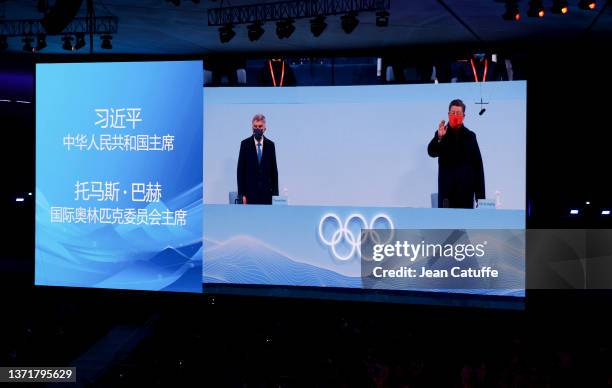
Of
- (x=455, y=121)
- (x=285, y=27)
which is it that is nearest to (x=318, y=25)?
(x=285, y=27)

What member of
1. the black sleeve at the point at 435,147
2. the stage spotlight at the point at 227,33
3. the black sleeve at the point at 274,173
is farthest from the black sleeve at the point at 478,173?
the stage spotlight at the point at 227,33

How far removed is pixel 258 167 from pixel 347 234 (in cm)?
148

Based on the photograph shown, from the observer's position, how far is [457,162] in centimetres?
905

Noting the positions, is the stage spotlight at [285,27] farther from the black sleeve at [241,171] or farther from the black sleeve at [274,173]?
the black sleeve at [241,171]

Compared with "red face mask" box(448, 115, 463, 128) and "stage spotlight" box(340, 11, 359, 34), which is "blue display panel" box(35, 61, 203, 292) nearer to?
"stage spotlight" box(340, 11, 359, 34)

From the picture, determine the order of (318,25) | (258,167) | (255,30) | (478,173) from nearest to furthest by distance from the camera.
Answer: (318,25) < (255,30) < (478,173) < (258,167)

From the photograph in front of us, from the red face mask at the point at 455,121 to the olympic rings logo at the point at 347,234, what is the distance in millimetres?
1422

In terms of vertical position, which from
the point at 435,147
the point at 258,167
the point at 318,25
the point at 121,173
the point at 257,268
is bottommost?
the point at 257,268

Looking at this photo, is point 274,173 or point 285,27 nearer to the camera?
point 285,27

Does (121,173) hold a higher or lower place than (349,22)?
lower

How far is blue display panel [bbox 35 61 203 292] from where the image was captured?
21.1 feet

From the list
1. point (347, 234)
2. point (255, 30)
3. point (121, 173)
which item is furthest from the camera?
point (347, 234)

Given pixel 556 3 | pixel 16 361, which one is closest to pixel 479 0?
pixel 556 3

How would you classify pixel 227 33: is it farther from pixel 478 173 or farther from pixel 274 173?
pixel 478 173
